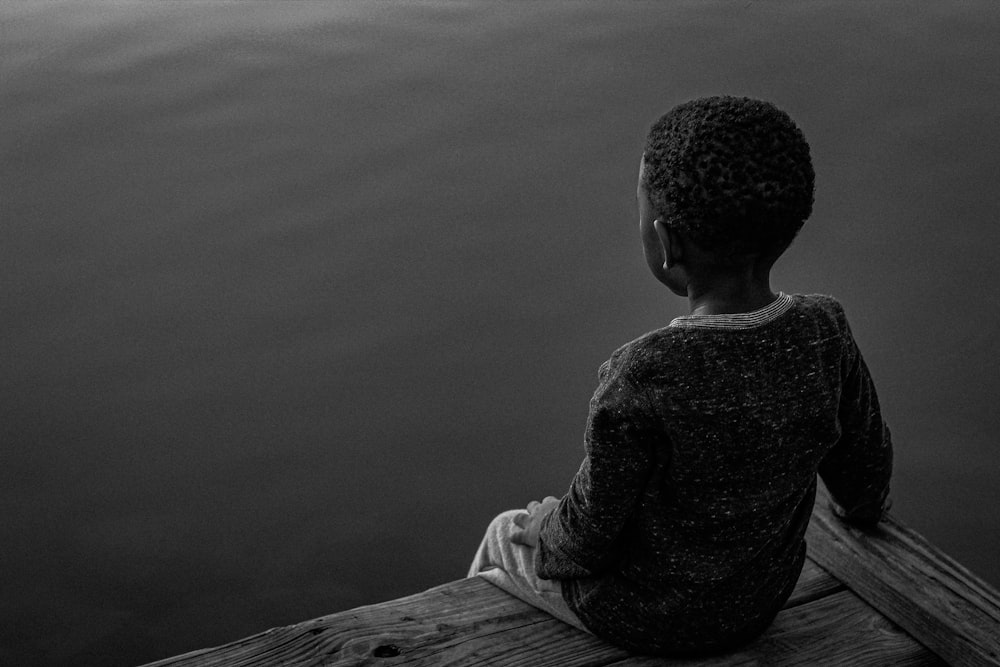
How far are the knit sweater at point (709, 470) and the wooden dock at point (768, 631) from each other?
0.18 ft

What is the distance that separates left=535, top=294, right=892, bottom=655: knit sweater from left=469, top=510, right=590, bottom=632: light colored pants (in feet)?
0.09

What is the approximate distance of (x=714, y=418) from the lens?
1143 millimetres

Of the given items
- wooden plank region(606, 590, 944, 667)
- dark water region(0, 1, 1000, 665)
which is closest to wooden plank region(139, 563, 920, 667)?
wooden plank region(606, 590, 944, 667)

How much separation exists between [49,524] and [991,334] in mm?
2088

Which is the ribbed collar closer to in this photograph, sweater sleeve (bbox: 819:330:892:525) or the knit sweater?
the knit sweater

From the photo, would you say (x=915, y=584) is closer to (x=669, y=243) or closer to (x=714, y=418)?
(x=714, y=418)

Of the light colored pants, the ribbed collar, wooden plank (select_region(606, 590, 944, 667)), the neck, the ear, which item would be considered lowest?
wooden plank (select_region(606, 590, 944, 667))

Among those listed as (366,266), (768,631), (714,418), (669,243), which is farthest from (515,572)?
(366,266)

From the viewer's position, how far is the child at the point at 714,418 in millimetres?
1077

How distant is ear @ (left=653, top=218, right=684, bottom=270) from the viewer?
1117 mm

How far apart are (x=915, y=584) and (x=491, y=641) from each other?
524mm

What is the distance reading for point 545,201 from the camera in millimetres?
3043

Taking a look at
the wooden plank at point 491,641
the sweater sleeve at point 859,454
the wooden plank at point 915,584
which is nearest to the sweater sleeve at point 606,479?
the wooden plank at point 491,641

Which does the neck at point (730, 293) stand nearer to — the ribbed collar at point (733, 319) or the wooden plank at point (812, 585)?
the ribbed collar at point (733, 319)
